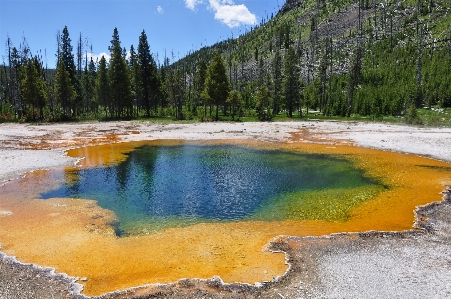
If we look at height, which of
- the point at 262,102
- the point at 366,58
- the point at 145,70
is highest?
the point at 366,58

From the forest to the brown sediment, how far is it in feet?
147

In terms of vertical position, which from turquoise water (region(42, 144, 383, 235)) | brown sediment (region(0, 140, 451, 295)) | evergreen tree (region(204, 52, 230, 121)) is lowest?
brown sediment (region(0, 140, 451, 295))

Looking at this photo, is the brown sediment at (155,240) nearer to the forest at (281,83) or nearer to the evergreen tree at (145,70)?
the forest at (281,83)

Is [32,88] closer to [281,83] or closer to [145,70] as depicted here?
[145,70]

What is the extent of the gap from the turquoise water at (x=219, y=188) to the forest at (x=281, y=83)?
36.8 m

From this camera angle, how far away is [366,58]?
112 metres

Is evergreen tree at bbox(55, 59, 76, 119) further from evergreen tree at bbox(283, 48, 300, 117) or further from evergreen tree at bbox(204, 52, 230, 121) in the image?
evergreen tree at bbox(283, 48, 300, 117)

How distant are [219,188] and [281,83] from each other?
192 feet

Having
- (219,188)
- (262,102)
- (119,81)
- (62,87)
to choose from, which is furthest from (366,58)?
(219,188)

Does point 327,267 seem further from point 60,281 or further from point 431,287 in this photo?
point 60,281

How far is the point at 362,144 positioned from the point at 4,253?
35880mm

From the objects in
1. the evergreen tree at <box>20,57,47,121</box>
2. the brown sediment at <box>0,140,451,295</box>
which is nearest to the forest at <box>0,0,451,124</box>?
the evergreen tree at <box>20,57,47,121</box>

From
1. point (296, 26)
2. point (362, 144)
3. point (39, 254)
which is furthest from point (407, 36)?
point (39, 254)

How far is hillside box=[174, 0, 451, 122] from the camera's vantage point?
75250 mm
